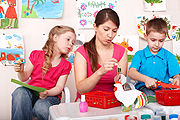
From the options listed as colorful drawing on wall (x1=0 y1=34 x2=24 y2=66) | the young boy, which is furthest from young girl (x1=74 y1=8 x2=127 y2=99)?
colorful drawing on wall (x1=0 y1=34 x2=24 y2=66)

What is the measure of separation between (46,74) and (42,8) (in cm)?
67

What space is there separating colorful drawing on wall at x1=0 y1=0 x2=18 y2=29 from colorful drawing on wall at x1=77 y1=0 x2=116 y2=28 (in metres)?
0.57

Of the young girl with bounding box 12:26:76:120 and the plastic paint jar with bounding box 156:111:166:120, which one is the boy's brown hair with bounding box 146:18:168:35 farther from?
the plastic paint jar with bounding box 156:111:166:120

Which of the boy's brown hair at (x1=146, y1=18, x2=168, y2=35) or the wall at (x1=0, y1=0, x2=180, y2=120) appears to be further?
the wall at (x1=0, y1=0, x2=180, y2=120)

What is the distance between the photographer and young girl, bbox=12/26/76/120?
3.90 ft

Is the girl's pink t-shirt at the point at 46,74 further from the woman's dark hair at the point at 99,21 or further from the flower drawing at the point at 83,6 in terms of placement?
the flower drawing at the point at 83,6

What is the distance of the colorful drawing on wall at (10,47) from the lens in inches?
68.7

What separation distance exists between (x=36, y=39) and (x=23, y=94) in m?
0.74

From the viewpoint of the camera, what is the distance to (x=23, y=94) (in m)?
1.18

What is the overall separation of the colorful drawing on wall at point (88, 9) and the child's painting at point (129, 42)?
0.30 metres

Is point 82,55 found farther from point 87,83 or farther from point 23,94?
point 23,94

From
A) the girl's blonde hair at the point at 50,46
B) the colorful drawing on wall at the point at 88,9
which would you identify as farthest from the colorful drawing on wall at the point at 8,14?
the colorful drawing on wall at the point at 88,9

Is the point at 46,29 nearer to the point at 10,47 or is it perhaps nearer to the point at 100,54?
the point at 10,47

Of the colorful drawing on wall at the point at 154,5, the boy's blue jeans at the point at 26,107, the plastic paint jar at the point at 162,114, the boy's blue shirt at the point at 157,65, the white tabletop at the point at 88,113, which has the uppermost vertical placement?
the colorful drawing on wall at the point at 154,5
